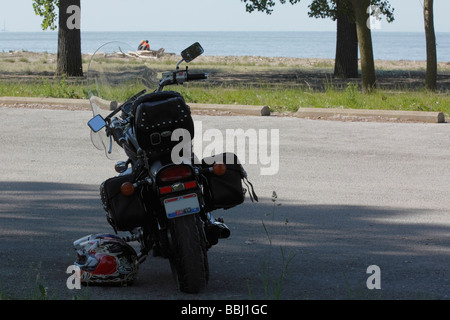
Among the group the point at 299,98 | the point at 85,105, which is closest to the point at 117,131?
the point at 85,105

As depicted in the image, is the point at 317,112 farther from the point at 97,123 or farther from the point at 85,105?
the point at 97,123

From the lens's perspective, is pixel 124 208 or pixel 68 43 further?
pixel 68 43

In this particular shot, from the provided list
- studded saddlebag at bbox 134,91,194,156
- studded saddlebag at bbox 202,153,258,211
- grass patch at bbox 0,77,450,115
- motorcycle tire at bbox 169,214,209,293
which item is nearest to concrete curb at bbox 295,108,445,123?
grass patch at bbox 0,77,450,115

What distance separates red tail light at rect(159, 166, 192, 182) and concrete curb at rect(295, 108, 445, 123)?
9.01 m

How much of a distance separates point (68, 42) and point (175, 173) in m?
18.9

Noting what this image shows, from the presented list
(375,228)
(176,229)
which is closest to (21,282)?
(176,229)

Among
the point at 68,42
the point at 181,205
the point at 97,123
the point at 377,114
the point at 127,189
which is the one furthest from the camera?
the point at 68,42

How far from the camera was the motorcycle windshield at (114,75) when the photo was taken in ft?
20.6

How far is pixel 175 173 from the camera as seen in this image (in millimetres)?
5121

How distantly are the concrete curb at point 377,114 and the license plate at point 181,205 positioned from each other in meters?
9.05

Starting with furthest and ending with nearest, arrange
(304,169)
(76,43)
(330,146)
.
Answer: (76,43) → (330,146) → (304,169)
